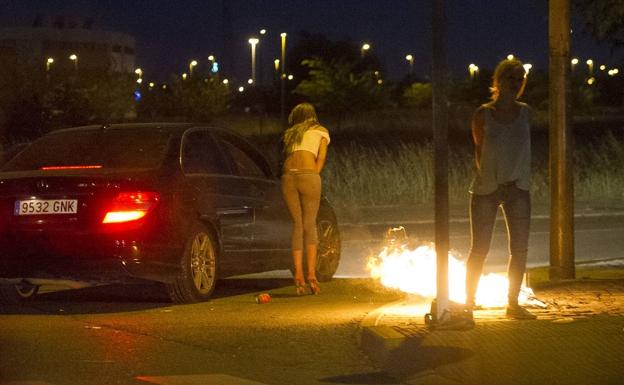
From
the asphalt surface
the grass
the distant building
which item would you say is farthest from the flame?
the distant building

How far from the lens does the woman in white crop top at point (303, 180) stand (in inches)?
453

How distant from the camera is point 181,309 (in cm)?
1054

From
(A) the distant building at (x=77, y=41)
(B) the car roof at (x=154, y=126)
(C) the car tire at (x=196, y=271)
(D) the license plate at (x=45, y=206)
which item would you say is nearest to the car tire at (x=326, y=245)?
(C) the car tire at (x=196, y=271)

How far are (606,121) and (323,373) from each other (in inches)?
2616

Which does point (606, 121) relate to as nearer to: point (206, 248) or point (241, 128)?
point (241, 128)

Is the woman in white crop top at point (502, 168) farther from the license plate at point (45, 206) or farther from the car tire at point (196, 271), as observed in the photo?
the license plate at point (45, 206)

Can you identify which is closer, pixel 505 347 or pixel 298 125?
pixel 505 347

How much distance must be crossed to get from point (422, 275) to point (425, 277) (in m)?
0.05

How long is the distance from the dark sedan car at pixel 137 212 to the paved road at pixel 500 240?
2.41 m

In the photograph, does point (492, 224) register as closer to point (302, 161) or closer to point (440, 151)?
point (440, 151)

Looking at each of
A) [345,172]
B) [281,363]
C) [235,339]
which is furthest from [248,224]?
[345,172]

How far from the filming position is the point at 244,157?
Answer: 12.3 metres

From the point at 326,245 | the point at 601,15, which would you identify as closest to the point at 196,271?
the point at 326,245

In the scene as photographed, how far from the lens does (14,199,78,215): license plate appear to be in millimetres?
10219
